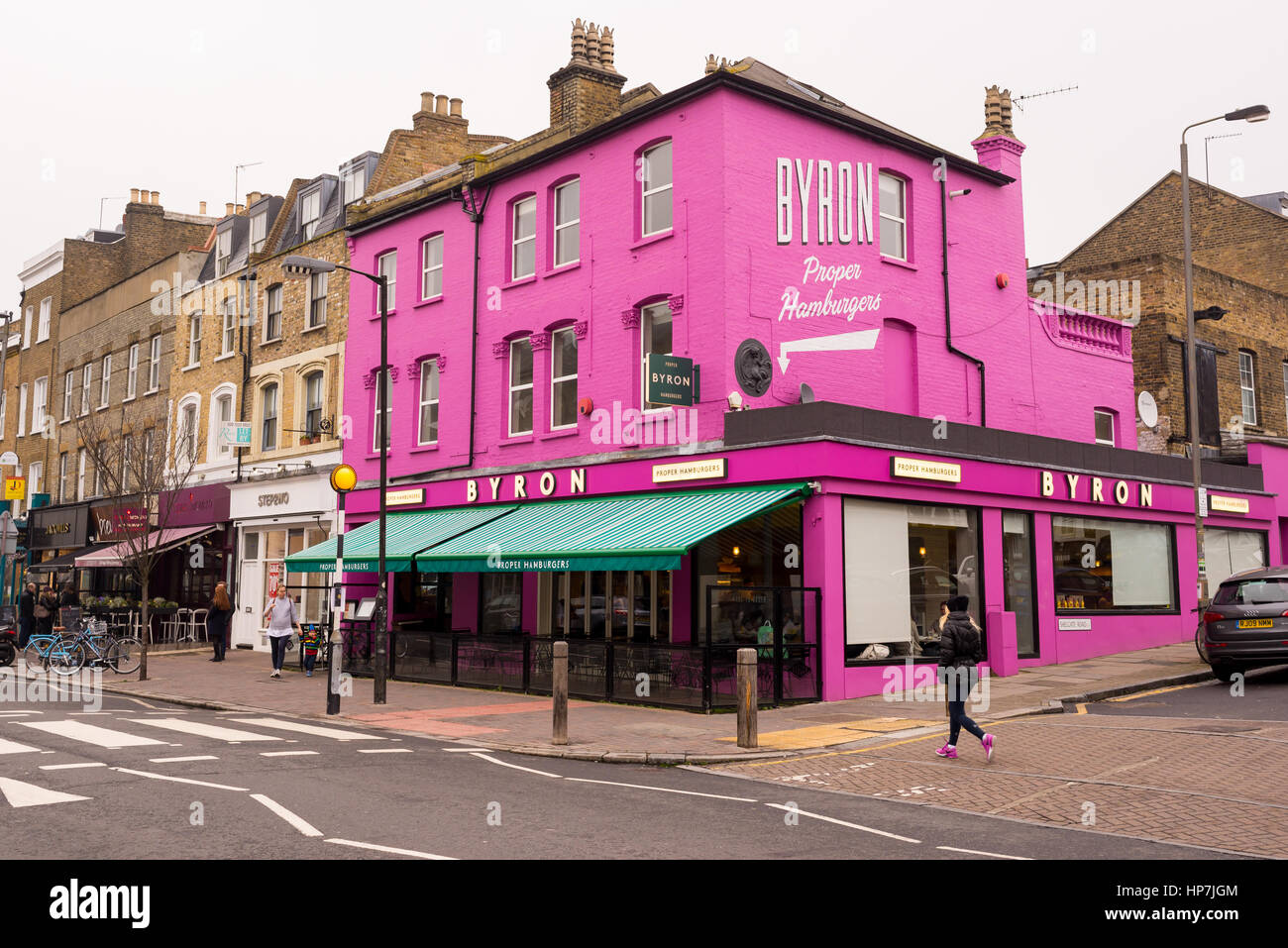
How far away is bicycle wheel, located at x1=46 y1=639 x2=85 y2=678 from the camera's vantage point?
22297 mm

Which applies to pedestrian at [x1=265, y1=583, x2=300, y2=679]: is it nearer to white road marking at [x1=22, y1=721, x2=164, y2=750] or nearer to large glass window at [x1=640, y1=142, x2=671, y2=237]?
white road marking at [x1=22, y1=721, x2=164, y2=750]

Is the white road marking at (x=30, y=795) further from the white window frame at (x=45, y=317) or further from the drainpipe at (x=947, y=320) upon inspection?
the white window frame at (x=45, y=317)

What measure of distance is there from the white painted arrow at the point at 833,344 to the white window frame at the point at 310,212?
1761 centimetres

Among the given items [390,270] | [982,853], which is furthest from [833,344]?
[982,853]

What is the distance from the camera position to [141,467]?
27.2 meters

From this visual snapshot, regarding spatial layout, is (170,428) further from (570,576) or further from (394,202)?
(570,576)

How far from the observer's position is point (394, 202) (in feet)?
95.9

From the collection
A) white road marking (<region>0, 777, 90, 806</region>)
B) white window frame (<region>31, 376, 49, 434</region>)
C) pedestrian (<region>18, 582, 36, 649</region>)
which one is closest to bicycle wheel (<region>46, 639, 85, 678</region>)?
pedestrian (<region>18, 582, 36, 649</region>)

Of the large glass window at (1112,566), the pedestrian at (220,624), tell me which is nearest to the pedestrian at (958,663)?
the large glass window at (1112,566)

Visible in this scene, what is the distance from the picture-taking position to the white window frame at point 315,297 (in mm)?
29589

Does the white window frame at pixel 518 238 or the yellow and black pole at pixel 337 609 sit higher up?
the white window frame at pixel 518 238

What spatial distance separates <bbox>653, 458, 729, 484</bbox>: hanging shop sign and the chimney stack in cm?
941
